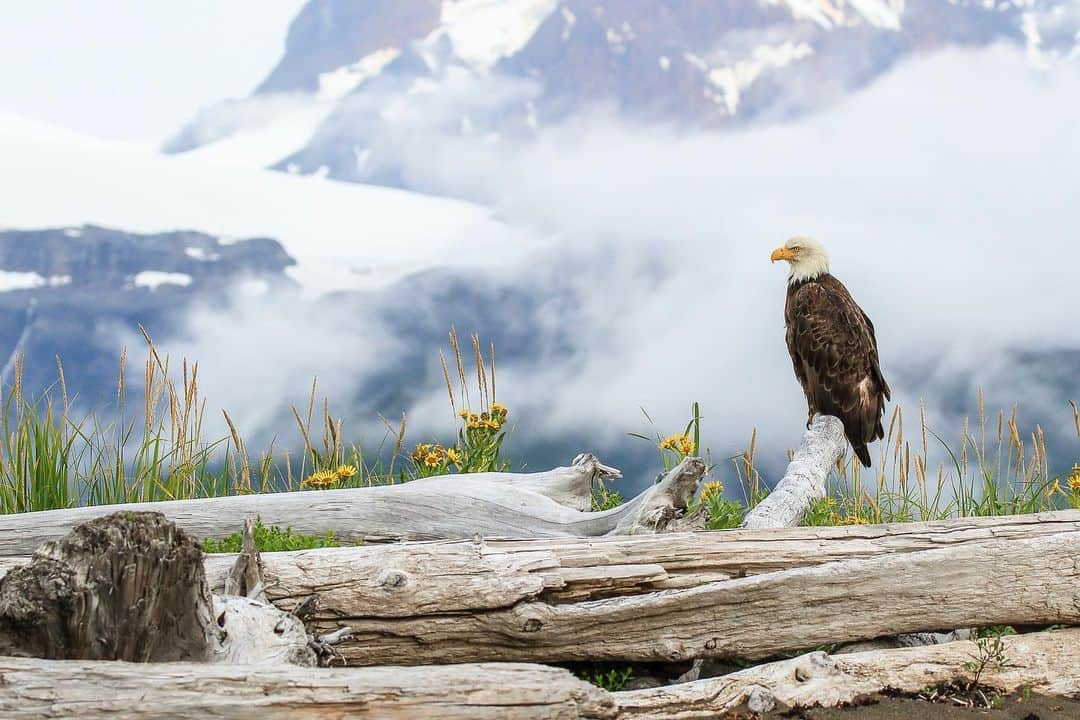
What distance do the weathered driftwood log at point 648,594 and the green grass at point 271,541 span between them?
64 cm

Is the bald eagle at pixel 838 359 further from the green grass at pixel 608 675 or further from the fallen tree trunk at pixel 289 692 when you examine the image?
the fallen tree trunk at pixel 289 692

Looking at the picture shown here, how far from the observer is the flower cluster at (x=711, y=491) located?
6270 millimetres

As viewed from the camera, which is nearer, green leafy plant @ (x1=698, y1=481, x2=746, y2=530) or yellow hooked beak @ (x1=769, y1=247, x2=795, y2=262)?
green leafy plant @ (x1=698, y1=481, x2=746, y2=530)

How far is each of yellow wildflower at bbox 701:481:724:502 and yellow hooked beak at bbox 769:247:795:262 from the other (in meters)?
2.30

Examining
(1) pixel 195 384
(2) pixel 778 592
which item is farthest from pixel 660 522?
(1) pixel 195 384

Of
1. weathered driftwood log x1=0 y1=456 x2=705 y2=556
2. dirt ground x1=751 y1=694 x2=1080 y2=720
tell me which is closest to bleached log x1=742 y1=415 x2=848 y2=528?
weathered driftwood log x1=0 y1=456 x2=705 y2=556

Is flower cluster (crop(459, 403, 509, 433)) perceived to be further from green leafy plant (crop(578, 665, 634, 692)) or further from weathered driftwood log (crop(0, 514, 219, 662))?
weathered driftwood log (crop(0, 514, 219, 662))

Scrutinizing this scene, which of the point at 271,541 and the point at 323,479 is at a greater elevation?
the point at 323,479

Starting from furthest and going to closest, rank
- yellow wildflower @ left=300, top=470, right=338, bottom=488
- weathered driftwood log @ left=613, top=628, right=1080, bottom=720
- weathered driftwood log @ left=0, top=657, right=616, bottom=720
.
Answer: yellow wildflower @ left=300, top=470, right=338, bottom=488, weathered driftwood log @ left=613, top=628, right=1080, bottom=720, weathered driftwood log @ left=0, top=657, right=616, bottom=720

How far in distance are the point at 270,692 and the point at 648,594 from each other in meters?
1.90

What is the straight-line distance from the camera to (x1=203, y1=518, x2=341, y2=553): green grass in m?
5.34

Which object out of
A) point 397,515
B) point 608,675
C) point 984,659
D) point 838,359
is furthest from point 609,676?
point 838,359

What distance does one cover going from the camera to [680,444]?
6.65 meters

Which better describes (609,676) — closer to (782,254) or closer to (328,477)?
(328,477)
